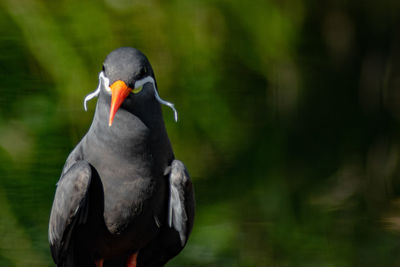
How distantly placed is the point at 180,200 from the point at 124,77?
0.56m

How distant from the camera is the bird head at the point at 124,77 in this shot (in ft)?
7.53

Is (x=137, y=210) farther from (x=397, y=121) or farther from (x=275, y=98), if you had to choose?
(x=397, y=121)

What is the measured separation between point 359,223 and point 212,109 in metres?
1.23

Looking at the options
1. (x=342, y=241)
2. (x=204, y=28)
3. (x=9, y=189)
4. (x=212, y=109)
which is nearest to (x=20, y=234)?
(x=9, y=189)

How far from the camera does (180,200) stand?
259 centimetres

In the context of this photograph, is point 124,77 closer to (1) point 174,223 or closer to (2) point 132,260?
(1) point 174,223

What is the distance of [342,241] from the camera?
4.32 meters

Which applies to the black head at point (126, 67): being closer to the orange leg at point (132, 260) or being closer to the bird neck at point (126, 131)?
the bird neck at point (126, 131)

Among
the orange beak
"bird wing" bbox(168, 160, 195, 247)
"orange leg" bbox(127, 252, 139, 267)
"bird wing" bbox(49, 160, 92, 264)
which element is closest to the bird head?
the orange beak

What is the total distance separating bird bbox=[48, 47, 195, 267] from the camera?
2455 millimetres

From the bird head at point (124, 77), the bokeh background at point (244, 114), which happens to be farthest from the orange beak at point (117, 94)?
the bokeh background at point (244, 114)

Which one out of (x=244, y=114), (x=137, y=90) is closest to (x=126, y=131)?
(x=137, y=90)

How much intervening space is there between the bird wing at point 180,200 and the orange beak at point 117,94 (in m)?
0.40

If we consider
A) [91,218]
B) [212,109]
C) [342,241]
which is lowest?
[342,241]
